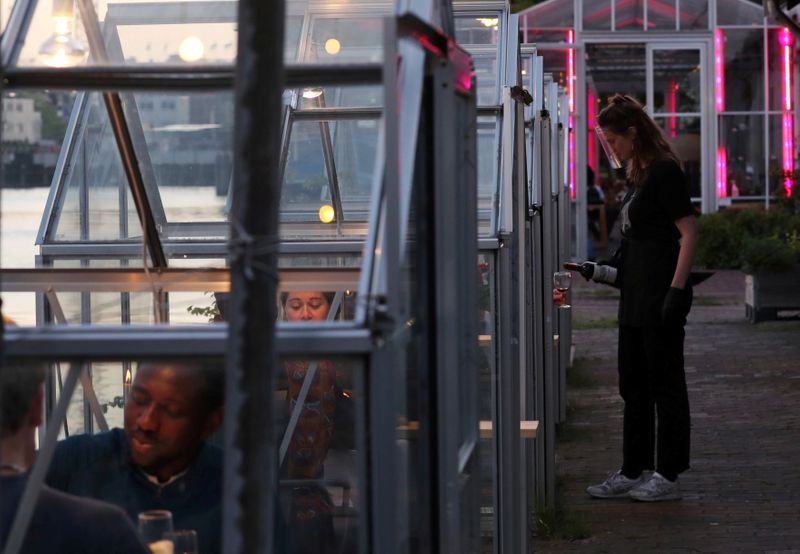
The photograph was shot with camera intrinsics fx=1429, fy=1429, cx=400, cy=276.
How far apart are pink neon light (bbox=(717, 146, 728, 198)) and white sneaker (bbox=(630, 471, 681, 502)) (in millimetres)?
17608

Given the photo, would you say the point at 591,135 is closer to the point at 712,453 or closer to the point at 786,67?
the point at 786,67

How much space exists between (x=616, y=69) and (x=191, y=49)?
20764 mm

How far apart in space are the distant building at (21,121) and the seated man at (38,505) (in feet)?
1.85

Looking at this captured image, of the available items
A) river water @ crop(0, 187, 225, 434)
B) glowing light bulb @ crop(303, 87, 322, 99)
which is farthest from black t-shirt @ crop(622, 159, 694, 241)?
river water @ crop(0, 187, 225, 434)

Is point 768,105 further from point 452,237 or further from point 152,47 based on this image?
point 452,237

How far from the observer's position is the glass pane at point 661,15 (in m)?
23.5

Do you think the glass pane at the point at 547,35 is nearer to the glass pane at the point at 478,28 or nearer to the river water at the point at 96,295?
the glass pane at the point at 478,28

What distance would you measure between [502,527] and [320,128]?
3.21 metres

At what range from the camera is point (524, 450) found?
5.65 m

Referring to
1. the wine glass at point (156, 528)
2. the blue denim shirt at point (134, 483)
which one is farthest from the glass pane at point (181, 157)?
the wine glass at point (156, 528)

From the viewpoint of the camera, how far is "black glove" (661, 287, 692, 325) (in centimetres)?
632

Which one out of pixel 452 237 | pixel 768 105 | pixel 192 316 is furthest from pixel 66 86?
pixel 768 105

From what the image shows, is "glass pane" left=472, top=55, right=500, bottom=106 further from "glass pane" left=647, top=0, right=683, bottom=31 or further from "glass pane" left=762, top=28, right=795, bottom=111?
"glass pane" left=762, top=28, right=795, bottom=111

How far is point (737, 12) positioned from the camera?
78.4 ft
